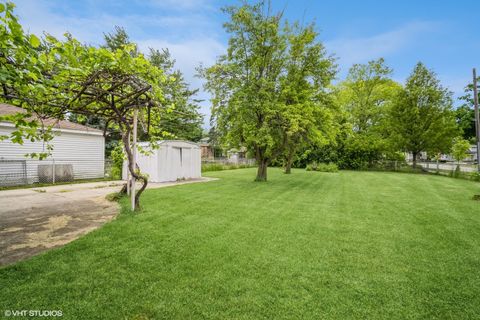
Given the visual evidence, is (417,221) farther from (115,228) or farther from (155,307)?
(115,228)

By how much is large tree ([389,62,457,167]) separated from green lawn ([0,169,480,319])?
57.4 ft

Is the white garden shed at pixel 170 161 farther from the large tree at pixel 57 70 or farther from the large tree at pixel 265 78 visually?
the large tree at pixel 57 70

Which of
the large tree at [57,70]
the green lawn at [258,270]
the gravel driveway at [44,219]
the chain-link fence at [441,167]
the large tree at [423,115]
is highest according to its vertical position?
the large tree at [423,115]

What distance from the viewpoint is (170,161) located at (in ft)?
39.2

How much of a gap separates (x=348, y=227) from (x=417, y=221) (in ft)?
5.98

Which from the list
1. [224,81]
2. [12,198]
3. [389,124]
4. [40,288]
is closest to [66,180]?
[12,198]

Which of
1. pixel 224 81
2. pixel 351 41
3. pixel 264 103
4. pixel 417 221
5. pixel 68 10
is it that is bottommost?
pixel 417 221

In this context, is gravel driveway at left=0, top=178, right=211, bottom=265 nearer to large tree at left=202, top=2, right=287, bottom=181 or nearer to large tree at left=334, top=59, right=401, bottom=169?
large tree at left=202, top=2, right=287, bottom=181

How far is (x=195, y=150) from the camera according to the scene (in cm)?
1345

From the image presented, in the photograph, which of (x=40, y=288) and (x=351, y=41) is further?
(x=351, y=41)

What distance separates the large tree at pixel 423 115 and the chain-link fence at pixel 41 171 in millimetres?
23776

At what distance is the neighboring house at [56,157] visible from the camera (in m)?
10.2

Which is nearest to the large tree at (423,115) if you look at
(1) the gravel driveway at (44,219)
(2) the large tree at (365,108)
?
(2) the large tree at (365,108)

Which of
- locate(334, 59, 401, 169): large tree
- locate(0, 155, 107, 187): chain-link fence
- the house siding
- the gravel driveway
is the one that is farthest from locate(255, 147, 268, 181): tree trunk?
locate(334, 59, 401, 169): large tree
